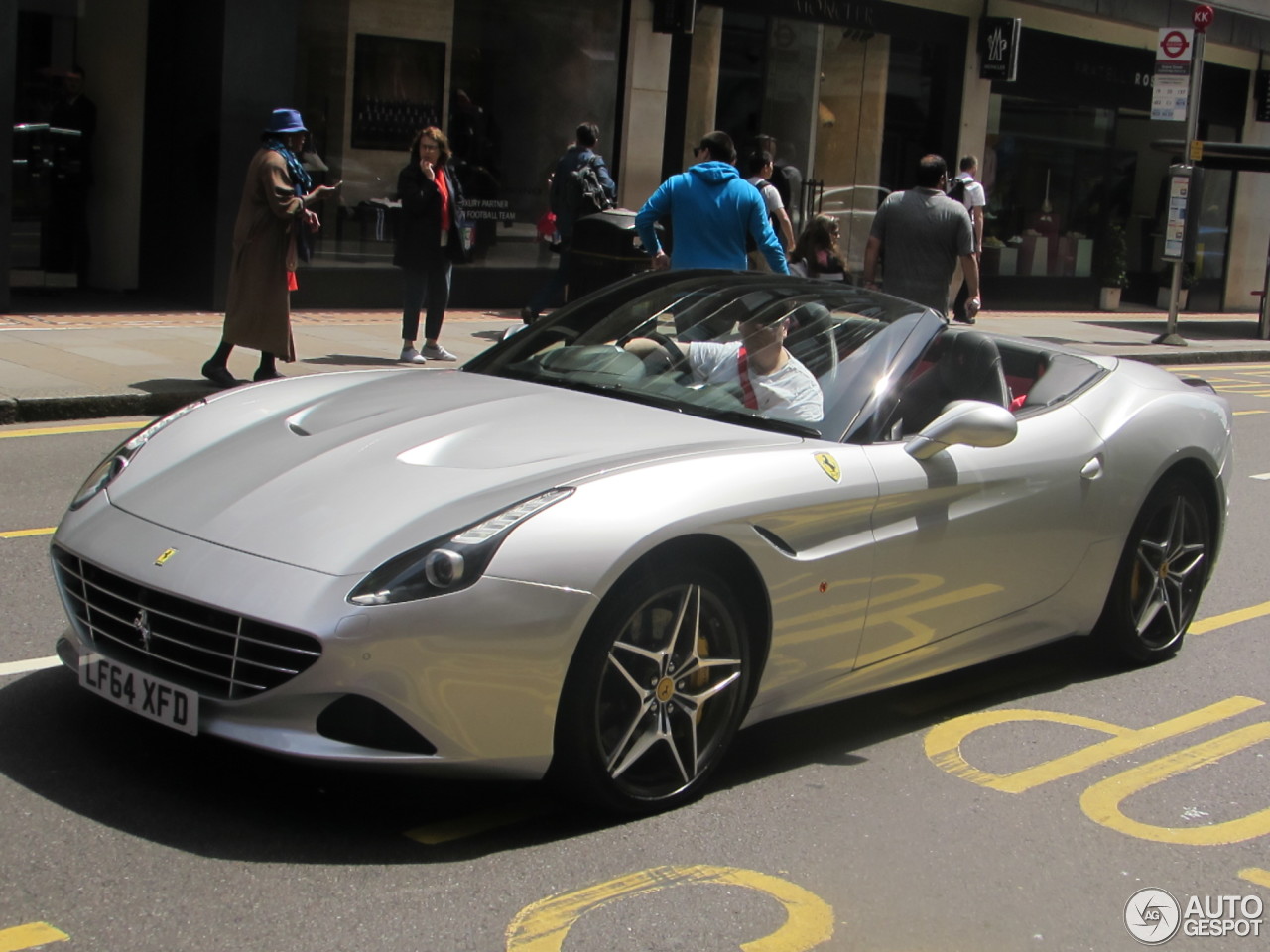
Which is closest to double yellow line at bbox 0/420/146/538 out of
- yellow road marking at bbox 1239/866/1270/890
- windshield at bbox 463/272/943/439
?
windshield at bbox 463/272/943/439

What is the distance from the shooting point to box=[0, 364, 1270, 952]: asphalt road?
353cm

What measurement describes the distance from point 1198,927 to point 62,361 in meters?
9.33

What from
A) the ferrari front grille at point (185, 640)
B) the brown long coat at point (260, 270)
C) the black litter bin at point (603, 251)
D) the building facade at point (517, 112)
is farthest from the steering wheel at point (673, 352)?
the building facade at point (517, 112)

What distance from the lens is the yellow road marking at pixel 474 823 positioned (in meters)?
3.96

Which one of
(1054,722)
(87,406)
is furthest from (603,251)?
(1054,722)

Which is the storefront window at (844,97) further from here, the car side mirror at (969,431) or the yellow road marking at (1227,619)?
the car side mirror at (969,431)

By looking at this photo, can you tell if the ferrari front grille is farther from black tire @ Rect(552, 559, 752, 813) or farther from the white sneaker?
the white sneaker

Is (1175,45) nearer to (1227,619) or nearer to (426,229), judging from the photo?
(426,229)

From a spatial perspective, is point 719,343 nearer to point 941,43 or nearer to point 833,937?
point 833,937

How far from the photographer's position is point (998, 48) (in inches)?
883

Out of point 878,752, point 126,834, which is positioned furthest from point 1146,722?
point 126,834

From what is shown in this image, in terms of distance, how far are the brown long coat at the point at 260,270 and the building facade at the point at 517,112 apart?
11.5 ft

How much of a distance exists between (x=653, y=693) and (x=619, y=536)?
0.45m

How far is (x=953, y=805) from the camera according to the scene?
4.51 m
